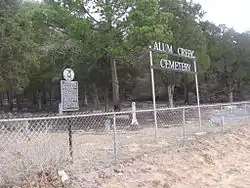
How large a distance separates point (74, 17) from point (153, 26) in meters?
5.18

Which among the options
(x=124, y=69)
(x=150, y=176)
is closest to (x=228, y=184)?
(x=150, y=176)

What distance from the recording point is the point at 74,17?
26141 mm

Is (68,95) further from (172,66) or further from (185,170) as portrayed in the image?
(172,66)

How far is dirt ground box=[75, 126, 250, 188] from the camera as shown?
7377 millimetres

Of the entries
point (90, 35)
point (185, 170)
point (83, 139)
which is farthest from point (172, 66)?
point (90, 35)

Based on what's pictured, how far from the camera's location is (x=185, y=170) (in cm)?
877

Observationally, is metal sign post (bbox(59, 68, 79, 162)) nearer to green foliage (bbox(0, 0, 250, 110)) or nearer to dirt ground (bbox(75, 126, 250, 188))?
dirt ground (bbox(75, 126, 250, 188))

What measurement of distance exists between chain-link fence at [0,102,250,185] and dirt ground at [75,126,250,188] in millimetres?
372

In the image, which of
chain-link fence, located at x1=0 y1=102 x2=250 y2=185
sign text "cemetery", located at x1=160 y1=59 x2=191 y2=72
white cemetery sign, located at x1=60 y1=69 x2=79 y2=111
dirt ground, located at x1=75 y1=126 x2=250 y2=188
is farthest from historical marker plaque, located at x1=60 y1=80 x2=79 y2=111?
sign text "cemetery", located at x1=160 y1=59 x2=191 y2=72

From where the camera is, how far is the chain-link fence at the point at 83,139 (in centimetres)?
660

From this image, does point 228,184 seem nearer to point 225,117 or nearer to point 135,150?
point 135,150

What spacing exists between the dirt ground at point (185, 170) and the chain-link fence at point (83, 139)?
372mm

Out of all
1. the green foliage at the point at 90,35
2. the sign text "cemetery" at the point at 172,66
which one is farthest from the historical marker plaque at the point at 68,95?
the green foliage at the point at 90,35

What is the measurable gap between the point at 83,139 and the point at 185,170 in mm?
3683
